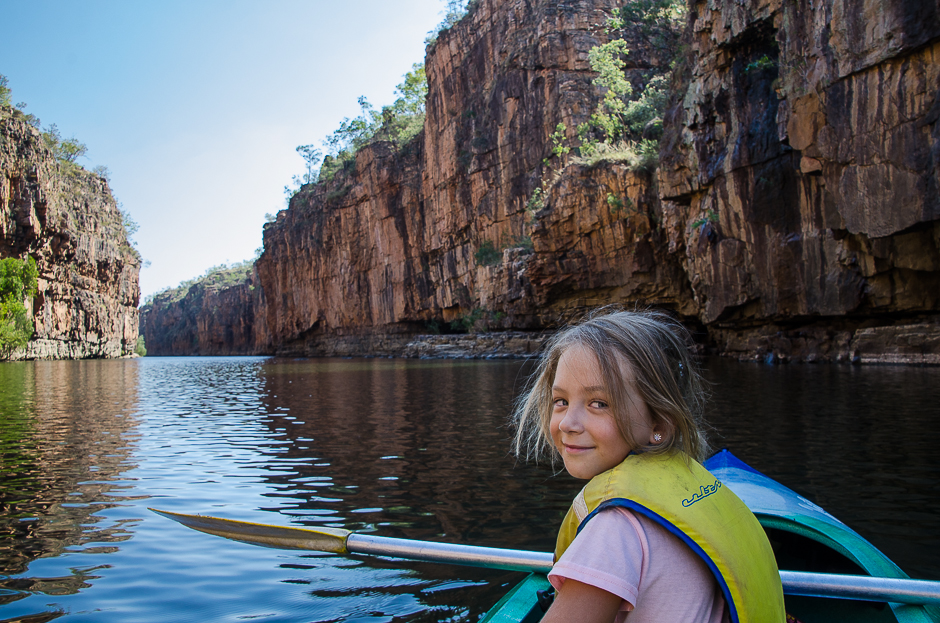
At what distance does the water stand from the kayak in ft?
3.43

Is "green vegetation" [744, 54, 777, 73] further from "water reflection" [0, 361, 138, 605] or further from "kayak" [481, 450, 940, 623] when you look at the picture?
"water reflection" [0, 361, 138, 605]

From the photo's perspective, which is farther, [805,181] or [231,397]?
[805,181]

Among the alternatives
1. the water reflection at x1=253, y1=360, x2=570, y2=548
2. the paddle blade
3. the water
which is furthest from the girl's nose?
the water reflection at x1=253, y1=360, x2=570, y2=548

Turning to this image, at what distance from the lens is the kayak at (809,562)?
2.42 m

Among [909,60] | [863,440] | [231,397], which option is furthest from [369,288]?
[863,440]

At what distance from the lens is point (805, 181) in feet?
67.4

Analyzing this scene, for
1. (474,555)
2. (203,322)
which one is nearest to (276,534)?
(474,555)

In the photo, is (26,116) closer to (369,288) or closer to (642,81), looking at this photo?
(369,288)

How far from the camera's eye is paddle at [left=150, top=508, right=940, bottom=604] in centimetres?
226

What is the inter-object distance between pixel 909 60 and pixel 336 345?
56.0 m

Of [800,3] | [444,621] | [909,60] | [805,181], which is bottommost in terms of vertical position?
[444,621]

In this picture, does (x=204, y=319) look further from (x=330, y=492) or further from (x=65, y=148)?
(x=330, y=492)

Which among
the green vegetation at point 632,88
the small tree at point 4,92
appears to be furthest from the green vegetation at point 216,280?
the green vegetation at point 632,88

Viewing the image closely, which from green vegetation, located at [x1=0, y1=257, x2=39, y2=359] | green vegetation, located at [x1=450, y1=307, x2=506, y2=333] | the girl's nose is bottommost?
the girl's nose
